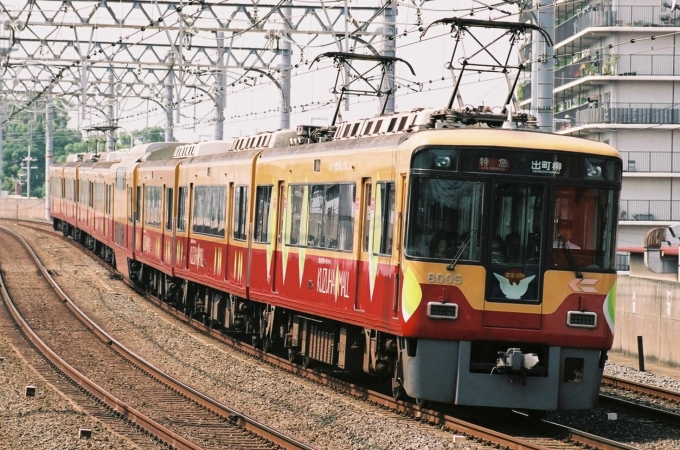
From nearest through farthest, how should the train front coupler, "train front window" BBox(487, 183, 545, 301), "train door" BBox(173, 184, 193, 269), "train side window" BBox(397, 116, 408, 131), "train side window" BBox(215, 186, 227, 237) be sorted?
the train front coupler
"train front window" BBox(487, 183, 545, 301)
"train side window" BBox(397, 116, 408, 131)
"train side window" BBox(215, 186, 227, 237)
"train door" BBox(173, 184, 193, 269)

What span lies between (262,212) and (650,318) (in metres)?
6.71

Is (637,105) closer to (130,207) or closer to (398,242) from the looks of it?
(130,207)

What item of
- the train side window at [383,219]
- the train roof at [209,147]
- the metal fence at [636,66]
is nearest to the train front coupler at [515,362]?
the train side window at [383,219]

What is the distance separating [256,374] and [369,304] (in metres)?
3.75

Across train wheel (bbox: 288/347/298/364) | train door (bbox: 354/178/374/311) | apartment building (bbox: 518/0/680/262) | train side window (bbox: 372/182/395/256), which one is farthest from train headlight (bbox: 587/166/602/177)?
apartment building (bbox: 518/0/680/262)

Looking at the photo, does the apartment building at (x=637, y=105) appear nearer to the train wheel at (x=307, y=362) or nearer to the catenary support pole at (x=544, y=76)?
the catenary support pole at (x=544, y=76)

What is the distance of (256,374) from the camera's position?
16547mm

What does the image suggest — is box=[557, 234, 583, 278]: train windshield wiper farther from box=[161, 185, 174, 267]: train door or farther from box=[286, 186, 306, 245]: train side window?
box=[161, 185, 174, 267]: train door

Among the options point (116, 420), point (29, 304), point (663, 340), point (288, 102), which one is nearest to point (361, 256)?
point (116, 420)

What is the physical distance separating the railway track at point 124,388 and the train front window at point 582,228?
3221 millimetres

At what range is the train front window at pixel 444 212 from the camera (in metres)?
12.0

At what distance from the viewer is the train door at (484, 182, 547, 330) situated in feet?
39.4

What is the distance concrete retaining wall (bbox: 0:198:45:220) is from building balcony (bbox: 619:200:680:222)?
33.8 metres

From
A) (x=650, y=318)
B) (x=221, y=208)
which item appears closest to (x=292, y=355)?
(x=221, y=208)
